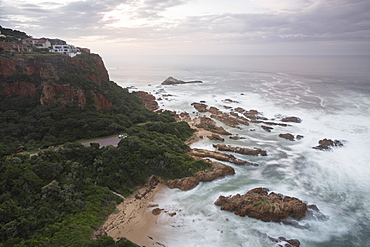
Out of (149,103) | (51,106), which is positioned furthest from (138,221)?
(149,103)

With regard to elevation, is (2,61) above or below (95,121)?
above

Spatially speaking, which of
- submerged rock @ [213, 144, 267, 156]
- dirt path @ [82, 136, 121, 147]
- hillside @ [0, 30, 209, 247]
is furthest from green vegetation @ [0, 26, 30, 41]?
submerged rock @ [213, 144, 267, 156]

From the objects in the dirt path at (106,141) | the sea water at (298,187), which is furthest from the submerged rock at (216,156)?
the dirt path at (106,141)

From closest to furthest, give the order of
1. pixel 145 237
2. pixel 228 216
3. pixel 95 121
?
pixel 145 237 → pixel 228 216 → pixel 95 121

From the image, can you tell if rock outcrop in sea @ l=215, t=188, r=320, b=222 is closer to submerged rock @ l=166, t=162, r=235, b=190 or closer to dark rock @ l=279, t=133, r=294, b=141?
submerged rock @ l=166, t=162, r=235, b=190

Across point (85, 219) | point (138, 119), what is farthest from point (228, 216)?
point (138, 119)

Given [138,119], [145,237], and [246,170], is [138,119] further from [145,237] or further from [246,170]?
[145,237]
